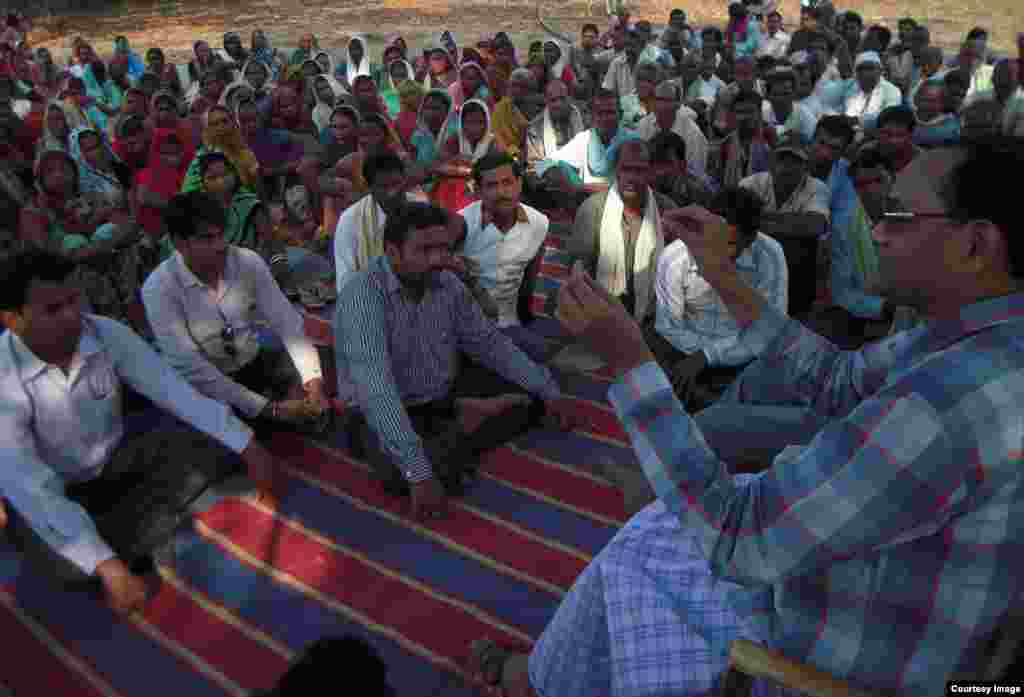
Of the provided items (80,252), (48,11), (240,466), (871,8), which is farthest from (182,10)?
(240,466)

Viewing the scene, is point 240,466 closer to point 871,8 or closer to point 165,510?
point 165,510

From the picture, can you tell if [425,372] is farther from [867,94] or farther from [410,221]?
[867,94]

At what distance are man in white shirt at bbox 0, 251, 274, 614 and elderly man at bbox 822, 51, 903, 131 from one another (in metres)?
6.18

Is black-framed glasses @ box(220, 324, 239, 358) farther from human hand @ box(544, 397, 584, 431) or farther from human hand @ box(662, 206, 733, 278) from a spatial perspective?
human hand @ box(662, 206, 733, 278)

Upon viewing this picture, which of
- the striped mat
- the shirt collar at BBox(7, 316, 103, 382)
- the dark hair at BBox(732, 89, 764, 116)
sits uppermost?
the dark hair at BBox(732, 89, 764, 116)

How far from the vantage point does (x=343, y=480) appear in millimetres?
2889

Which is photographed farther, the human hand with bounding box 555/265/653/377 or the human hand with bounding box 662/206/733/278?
the human hand with bounding box 662/206/733/278

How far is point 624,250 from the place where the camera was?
378 cm

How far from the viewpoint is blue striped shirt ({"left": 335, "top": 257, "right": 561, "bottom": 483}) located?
262cm

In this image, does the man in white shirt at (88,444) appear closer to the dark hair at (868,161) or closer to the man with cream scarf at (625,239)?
the man with cream scarf at (625,239)

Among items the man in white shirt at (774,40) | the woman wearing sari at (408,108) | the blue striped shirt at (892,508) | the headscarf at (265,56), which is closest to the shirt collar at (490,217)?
the blue striped shirt at (892,508)

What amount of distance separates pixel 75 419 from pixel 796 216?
344 centimetres

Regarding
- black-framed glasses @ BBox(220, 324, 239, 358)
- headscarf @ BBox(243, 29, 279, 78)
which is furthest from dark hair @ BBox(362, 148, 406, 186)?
headscarf @ BBox(243, 29, 279, 78)

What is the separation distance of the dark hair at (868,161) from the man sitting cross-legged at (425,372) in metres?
2.03
